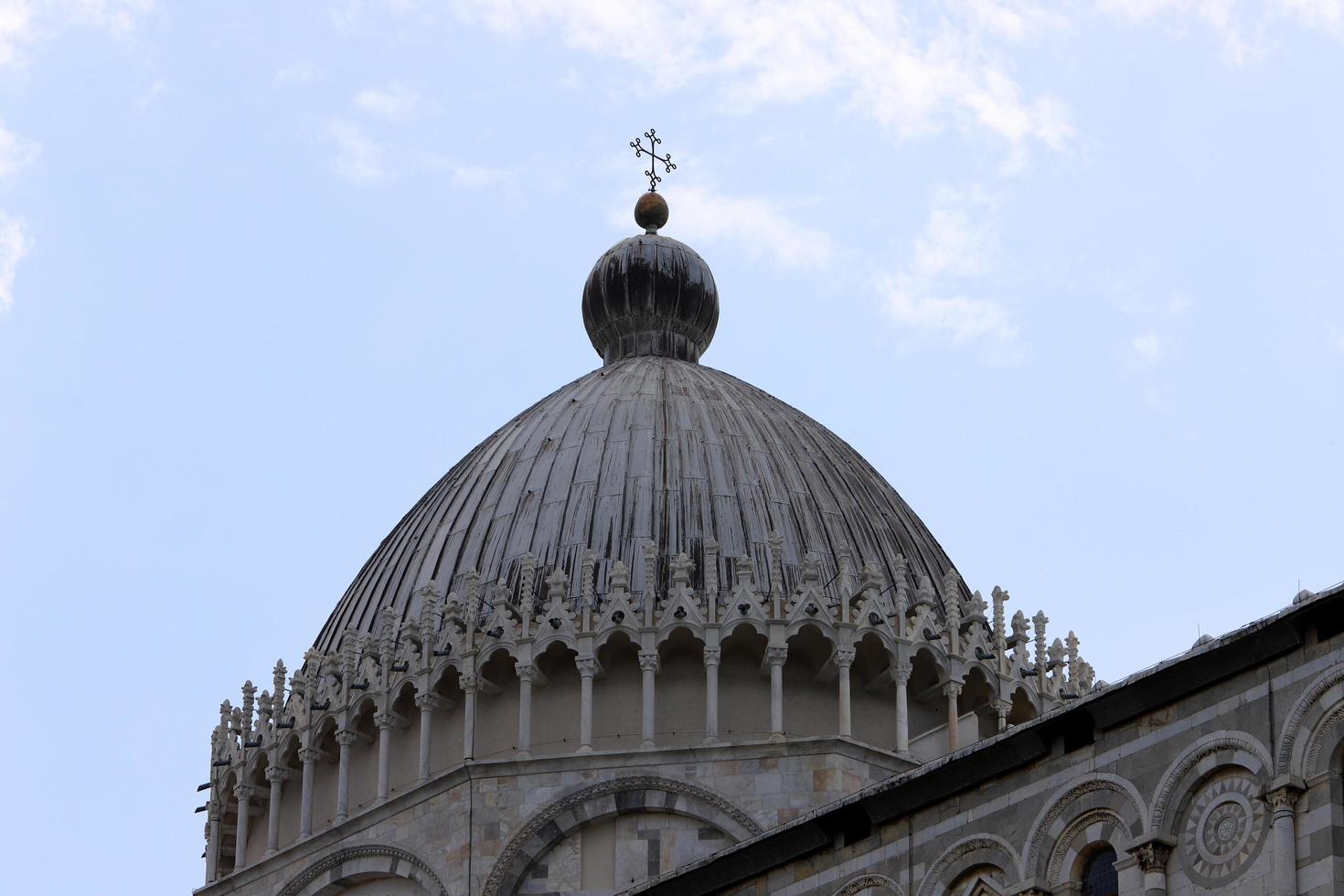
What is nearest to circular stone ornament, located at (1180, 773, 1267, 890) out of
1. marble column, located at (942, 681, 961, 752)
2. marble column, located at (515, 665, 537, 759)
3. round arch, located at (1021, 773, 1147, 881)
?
round arch, located at (1021, 773, 1147, 881)

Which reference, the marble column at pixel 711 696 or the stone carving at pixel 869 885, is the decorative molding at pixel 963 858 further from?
the marble column at pixel 711 696

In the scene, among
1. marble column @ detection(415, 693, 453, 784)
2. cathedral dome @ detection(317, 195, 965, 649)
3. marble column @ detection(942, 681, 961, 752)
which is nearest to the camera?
marble column @ detection(415, 693, 453, 784)

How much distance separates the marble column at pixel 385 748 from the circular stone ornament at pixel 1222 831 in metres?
16.5

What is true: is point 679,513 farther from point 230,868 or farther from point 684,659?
point 230,868

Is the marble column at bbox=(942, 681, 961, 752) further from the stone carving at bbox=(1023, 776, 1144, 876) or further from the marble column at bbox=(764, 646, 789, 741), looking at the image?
the stone carving at bbox=(1023, 776, 1144, 876)

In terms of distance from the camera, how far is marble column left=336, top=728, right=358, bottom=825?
142ft

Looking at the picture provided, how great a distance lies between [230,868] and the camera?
1802 inches

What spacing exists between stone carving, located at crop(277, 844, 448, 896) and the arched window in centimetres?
1397

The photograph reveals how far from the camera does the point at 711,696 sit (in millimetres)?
41875

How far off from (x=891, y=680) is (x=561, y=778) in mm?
4551

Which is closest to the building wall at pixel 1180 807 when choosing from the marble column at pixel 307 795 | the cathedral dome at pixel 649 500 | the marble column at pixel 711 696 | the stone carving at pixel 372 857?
the marble column at pixel 711 696

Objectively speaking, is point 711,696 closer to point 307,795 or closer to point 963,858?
point 307,795

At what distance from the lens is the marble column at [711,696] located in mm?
41844

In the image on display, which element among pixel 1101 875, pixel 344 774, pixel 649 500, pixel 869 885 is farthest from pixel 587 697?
pixel 1101 875
